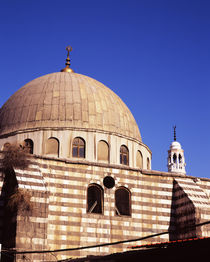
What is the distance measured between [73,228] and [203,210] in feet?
20.6

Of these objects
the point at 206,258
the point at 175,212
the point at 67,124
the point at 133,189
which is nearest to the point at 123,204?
the point at 133,189

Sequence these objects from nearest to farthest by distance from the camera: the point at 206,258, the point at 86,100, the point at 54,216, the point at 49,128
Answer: the point at 206,258, the point at 54,216, the point at 49,128, the point at 86,100

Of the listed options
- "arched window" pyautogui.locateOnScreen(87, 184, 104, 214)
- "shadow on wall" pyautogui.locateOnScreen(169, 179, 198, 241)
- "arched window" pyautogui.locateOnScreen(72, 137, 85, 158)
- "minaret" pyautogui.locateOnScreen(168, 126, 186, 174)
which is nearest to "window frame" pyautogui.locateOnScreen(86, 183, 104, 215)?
"arched window" pyautogui.locateOnScreen(87, 184, 104, 214)

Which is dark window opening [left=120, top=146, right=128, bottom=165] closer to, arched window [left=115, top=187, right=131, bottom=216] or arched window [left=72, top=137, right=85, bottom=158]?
arched window [left=72, top=137, right=85, bottom=158]

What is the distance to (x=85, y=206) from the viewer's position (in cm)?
2102

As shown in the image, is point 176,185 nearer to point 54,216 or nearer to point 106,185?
point 106,185

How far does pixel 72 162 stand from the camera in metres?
21.5

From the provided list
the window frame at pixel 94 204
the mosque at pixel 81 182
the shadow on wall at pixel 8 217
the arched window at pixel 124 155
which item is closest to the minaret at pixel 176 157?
the mosque at pixel 81 182

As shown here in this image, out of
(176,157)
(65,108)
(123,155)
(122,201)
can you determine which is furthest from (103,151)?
(176,157)

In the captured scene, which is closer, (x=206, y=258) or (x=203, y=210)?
(x=206, y=258)

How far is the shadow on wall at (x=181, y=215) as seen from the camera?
70.1 feet

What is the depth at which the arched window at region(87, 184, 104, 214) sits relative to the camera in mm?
21406

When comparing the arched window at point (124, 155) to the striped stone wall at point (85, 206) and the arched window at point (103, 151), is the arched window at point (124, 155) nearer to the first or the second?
the arched window at point (103, 151)

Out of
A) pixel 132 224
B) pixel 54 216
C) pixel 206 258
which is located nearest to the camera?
pixel 206 258
